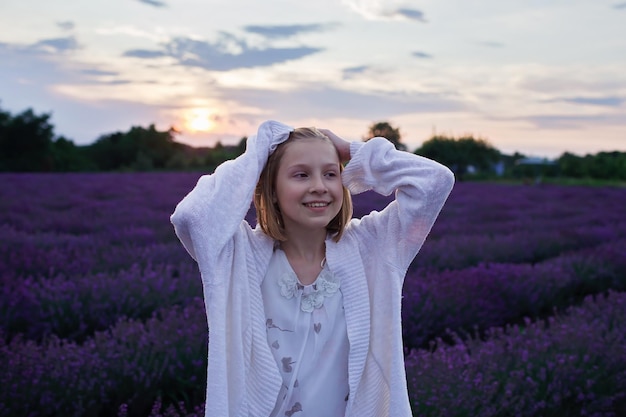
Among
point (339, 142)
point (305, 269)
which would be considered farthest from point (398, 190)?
point (305, 269)

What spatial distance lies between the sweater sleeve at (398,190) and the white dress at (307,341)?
19 cm

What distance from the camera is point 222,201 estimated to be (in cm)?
168

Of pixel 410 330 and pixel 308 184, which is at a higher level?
pixel 308 184

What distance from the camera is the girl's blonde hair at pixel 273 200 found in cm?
175

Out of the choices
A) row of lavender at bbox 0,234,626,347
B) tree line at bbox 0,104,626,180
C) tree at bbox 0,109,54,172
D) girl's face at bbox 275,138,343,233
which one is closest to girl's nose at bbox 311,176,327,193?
girl's face at bbox 275,138,343,233

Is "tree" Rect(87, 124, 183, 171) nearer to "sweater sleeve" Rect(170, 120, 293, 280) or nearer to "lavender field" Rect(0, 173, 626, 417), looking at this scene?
"lavender field" Rect(0, 173, 626, 417)

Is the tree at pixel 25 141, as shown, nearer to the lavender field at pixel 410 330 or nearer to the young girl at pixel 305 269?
the lavender field at pixel 410 330

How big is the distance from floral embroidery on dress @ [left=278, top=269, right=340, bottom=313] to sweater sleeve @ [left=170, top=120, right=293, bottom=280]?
0.20m

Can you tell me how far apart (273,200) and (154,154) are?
4333 centimetres

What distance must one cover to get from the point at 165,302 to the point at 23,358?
1.49m

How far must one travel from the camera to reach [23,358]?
2.89m

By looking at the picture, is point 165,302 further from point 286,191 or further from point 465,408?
point 286,191

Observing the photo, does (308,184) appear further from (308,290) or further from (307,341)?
(307,341)

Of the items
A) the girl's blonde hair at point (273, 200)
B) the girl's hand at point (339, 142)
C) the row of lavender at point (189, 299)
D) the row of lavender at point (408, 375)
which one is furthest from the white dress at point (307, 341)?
the row of lavender at point (189, 299)
